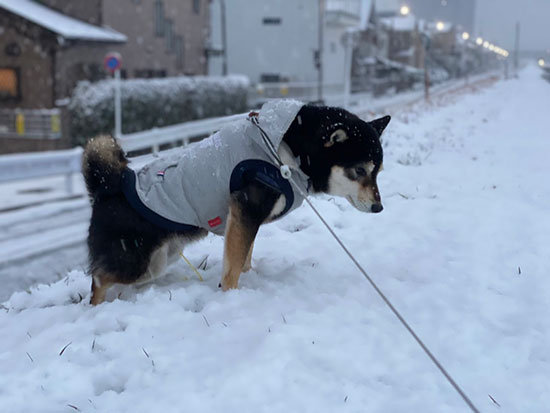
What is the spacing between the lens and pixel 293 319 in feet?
10.5

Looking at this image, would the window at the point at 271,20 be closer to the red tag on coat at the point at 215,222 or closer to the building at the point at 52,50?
the building at the point at 52,50

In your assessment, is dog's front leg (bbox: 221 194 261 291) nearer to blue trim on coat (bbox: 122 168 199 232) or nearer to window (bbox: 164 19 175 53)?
blue trim on coat (bbox: 122 168 199 232)

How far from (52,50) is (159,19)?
8.81m

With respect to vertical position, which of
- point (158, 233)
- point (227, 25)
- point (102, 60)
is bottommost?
point (158, 233)

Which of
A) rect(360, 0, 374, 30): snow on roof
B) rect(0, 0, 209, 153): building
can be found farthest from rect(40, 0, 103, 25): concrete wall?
rect(360, 0, 374, 30): snow on roof

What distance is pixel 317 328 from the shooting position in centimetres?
306

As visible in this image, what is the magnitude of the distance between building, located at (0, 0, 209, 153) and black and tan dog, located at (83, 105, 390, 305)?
18018mm

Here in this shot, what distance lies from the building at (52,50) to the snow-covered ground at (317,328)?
59.2 feet

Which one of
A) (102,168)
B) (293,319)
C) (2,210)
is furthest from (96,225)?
(2,210)

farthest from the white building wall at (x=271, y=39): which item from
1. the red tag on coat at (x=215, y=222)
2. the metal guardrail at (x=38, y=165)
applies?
the red tag on coat at (x=215, y=222)

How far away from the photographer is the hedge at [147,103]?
17516 millimetres

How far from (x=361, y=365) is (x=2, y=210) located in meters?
8.61

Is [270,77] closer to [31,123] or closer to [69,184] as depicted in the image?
[31,123]

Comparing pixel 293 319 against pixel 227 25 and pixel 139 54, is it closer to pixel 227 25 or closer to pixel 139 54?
pixel 139 54
